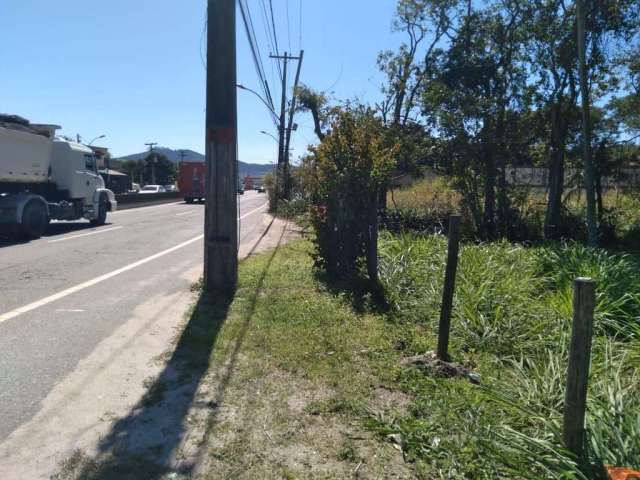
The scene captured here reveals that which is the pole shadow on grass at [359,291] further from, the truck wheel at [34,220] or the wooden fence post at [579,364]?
the truck wheel at [34,220]

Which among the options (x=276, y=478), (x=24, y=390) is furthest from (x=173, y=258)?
(x=276, y=478)

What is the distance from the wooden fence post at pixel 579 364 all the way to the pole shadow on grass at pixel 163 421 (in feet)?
7.17

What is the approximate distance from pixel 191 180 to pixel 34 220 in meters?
23.3

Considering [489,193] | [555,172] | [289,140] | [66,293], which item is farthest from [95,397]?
[289,140]

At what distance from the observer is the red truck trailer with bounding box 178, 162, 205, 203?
37.3m

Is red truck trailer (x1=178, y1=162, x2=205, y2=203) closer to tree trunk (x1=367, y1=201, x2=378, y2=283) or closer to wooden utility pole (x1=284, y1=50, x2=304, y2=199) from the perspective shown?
wooden utility pole (x1=284, y1=50, x2=304, y2=199)

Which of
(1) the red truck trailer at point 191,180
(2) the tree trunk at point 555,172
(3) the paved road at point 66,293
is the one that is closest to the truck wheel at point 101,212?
(3) the paved road at point 66,293

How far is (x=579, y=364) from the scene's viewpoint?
9.75ft

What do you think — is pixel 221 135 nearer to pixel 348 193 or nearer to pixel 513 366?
pixel 348 193

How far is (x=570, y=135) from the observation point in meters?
14.3

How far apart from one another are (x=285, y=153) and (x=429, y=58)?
49.7ft

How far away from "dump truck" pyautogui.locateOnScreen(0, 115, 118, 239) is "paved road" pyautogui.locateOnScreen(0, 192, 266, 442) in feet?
3.07

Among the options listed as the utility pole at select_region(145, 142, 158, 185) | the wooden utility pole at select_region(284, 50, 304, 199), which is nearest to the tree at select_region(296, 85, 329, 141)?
the wooden utility pole at select_region(284, 50, 304, 199)

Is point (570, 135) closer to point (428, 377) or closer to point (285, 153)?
point (428, 377)
